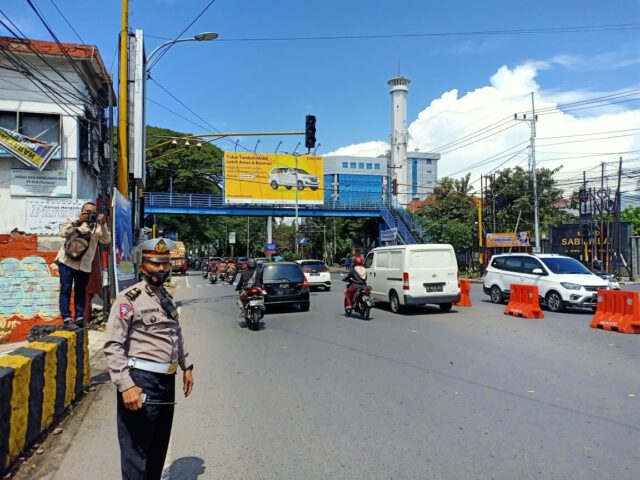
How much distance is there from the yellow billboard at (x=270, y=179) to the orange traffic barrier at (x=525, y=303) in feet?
116

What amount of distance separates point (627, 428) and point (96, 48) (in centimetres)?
1725

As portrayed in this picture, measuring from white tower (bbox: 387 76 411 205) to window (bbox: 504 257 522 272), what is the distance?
56103 millimetres

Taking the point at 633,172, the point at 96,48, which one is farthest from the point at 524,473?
the point at 633,172

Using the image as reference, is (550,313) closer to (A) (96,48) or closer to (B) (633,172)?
(A) (96,48)

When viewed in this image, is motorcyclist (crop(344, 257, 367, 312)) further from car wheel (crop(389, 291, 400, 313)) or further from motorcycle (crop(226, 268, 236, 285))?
motorcycle (crop(226, 268, 236, 285))

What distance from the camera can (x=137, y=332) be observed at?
10.8 ft

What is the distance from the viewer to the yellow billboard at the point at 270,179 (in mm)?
48031

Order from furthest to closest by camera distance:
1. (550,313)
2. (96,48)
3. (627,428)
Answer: (96,48) < (550,313) < (627,428)

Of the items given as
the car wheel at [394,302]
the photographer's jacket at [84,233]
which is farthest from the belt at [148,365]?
the car wheel at [394,302]

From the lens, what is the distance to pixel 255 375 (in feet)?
24.3

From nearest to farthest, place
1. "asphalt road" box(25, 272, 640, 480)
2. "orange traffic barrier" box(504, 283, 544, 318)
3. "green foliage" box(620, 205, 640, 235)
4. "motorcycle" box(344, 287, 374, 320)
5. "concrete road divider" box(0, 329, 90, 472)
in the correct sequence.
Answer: "concrete road divider" box(0, 329, 90, 472) < "asphalt road" box(25, 272, 640, 480) < "motorcycle" box(344, 287, 374, 320) < "orange traffic barrier" box(504, 283, 544, 318) < "green foliage" box(620, 205, 640, 235)

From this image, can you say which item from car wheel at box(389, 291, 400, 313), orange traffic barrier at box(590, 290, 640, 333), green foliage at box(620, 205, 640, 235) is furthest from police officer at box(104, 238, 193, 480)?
green foliage at box(620, 205, 640, 235)

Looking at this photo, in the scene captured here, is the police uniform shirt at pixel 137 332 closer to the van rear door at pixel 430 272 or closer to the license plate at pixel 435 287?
the van rear door at pixel 430 272

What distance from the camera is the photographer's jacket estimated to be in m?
7.24
